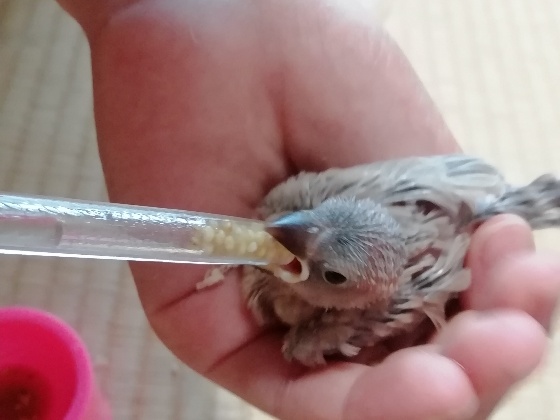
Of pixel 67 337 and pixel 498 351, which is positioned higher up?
pixel 498 351

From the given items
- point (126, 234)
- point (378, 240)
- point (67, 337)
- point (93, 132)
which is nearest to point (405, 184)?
point (378, 240)

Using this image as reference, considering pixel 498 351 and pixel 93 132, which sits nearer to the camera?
pixel 498 351

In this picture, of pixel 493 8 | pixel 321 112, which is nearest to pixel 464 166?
pixel 321 112

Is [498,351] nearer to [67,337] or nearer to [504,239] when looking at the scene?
[504,239]

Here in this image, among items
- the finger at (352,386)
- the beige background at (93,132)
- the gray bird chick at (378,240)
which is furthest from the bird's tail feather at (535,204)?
the beige background at (93,132)

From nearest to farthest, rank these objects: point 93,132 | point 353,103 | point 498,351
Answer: point 498,351, point 353,103, point 93,132

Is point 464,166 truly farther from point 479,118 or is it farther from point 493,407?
point 479,118

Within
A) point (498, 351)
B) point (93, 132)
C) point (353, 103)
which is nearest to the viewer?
point (498, 351)
